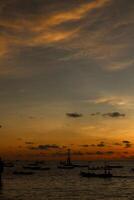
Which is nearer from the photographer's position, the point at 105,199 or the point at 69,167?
the point at 105,199

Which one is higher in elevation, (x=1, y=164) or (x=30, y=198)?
(x=1, y=164)

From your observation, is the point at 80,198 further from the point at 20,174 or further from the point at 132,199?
the point at 20,174

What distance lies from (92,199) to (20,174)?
85.7 metres

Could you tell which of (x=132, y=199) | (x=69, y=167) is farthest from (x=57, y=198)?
(x=69, y=167)

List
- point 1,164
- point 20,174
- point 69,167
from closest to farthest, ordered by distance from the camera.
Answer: point 1,164
point 20,174
point 69,167

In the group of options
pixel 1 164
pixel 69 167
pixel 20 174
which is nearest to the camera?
pixel 1 164

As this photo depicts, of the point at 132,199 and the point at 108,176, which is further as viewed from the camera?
the point at 108,176

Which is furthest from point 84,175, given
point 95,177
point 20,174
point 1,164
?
point 1,164

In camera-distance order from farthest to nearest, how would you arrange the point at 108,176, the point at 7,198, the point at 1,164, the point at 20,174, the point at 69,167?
the point at 69,167, the point at 20,174, the point at 108,176, the point at 1,164, the point at 7,198

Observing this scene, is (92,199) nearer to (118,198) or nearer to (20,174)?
(118,198)

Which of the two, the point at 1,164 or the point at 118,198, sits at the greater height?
the point at 1,164

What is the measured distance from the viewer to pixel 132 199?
64.6 meters

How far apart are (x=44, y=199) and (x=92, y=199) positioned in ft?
25.8

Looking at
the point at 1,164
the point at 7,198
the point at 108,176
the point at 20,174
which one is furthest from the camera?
the point at 20,174
